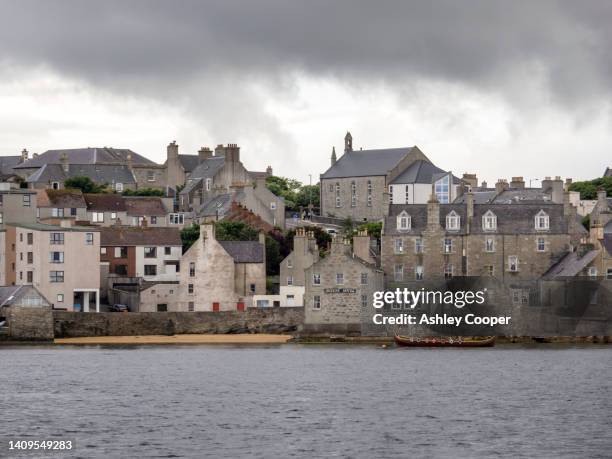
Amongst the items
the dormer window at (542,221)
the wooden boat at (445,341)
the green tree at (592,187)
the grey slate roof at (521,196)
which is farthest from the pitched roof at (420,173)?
the wooden boat at (445,341)

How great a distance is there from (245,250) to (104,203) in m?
Answer: 33.1

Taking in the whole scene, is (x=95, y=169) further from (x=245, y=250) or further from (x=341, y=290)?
(x=341, y=290)

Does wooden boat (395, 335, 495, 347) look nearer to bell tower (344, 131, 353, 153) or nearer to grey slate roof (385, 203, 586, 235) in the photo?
grey slate roof (385, 203, 586, 235)

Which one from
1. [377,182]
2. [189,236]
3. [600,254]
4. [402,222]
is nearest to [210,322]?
[402,222]

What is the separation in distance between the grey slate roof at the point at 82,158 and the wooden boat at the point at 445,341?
80491 millimetres

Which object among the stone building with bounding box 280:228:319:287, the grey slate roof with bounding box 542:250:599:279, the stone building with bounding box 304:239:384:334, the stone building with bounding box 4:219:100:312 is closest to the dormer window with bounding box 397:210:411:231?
the stone building with bounding box 280:228:319:287

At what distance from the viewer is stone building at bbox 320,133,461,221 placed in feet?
543

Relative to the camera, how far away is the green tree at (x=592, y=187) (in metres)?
193

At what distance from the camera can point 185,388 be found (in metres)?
91.1

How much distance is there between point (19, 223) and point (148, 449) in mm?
65420

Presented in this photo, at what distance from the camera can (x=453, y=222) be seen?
124812mm

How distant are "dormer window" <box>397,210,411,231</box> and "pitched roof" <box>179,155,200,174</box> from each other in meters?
68.5

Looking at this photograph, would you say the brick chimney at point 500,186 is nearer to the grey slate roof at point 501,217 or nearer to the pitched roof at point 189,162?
the grey slate roof at point 501,217

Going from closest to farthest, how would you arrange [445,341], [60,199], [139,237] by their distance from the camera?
[445,341]
[139,237]
[60,199]
